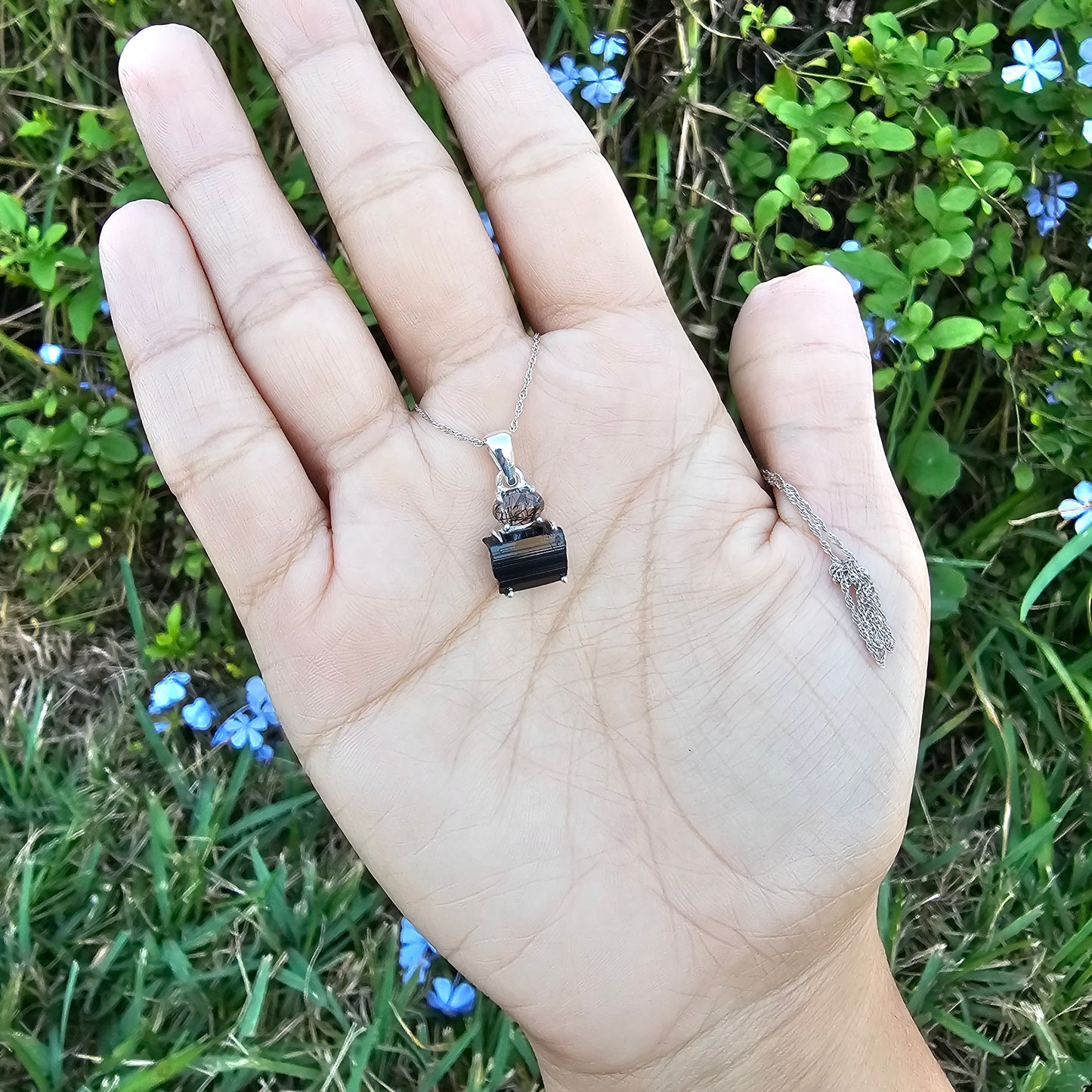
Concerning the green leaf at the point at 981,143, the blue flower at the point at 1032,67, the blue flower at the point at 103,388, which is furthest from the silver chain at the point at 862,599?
the blue flower at the point at 103,388

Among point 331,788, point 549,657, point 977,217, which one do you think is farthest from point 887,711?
point 977,217

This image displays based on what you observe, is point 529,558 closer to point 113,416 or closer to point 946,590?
point 946,590

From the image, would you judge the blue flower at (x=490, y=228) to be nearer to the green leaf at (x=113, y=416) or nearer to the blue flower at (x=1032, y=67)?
the green leaf at (x=113, y=416)

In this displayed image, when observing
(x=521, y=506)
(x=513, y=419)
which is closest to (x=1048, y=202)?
(x=513, y=419)

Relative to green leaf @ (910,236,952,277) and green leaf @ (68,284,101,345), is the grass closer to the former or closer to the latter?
green leaf @ (68,284,101,345)

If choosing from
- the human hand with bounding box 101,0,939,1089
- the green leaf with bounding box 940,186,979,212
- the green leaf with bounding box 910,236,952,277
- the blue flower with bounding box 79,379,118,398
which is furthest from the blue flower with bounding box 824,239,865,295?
the blue flower with bounding box 79,379,118,398

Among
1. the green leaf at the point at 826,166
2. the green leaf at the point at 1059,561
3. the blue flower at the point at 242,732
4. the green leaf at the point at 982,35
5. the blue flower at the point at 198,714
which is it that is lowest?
the blue flower at the point at 242,732
